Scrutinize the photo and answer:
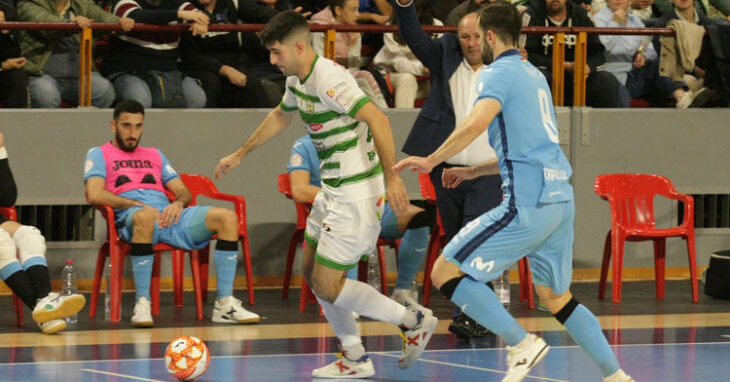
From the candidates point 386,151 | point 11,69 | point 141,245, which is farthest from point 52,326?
point 386,151

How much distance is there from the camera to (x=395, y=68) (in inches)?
437

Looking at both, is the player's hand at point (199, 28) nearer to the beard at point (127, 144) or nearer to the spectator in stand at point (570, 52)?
the beard at point (127, 144)

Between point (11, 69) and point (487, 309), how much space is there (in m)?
5.28

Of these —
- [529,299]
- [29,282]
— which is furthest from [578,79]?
[29,282]

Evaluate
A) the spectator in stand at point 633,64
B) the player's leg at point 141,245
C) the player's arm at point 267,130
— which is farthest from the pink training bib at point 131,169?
the spectator in stand at point 633,64

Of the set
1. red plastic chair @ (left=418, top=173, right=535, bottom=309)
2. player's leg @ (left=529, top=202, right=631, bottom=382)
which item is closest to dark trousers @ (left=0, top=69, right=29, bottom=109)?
red plastic chair @ (left=418, top=173, right=535, bottom=309)

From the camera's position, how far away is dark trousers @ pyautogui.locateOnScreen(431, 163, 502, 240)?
26.2 feet

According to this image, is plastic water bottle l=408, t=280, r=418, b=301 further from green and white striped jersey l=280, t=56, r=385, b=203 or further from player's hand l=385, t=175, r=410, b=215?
player's hand l=385, t=175, r=410, b=215

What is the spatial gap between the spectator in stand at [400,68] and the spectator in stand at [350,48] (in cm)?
18

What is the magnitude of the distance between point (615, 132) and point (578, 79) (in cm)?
60

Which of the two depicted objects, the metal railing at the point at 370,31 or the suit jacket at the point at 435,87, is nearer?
the suit jacket at the point at 435,87

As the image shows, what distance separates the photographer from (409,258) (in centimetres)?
890

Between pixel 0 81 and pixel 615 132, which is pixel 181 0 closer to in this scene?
pixel 0 81

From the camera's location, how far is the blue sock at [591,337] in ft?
19.7
